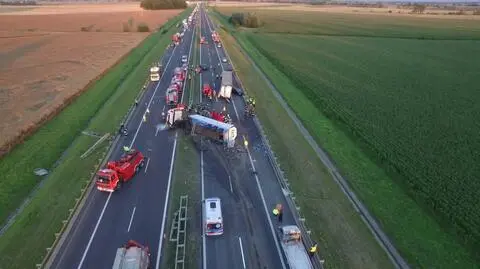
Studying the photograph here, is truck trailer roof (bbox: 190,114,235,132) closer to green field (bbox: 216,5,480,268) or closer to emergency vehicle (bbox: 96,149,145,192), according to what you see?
emergency vehicle (bbox: 96,149,145,192)

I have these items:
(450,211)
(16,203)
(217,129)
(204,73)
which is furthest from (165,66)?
(450,211)

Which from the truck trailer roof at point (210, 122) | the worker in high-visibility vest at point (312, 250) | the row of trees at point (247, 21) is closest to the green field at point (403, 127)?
the worker in high-visibility vest at point (312, 250)

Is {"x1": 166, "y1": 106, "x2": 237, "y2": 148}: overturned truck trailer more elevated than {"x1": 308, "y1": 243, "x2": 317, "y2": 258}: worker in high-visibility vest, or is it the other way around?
{"x1": 166, "y1": 106, "x2": 237, "y2": 148}: overturned truck trailer

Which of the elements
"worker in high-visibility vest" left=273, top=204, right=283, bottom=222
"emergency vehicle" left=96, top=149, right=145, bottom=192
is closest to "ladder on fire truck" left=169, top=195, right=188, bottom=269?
"emergency vehicle" left=96, top=149, right=145, bottom=192

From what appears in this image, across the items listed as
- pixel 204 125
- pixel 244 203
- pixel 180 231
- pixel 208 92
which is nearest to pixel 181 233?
pixel 180 231

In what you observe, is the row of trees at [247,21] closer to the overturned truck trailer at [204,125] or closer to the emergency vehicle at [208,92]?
the emergency vehicle at [208,92]

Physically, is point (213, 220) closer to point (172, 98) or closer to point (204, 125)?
point (204, 125)

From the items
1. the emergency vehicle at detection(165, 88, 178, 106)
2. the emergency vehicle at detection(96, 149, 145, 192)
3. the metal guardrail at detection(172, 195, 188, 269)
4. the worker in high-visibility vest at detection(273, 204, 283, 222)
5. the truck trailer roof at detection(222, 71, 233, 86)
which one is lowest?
the metal guardrail at detection(172, 195, 188, 269)
